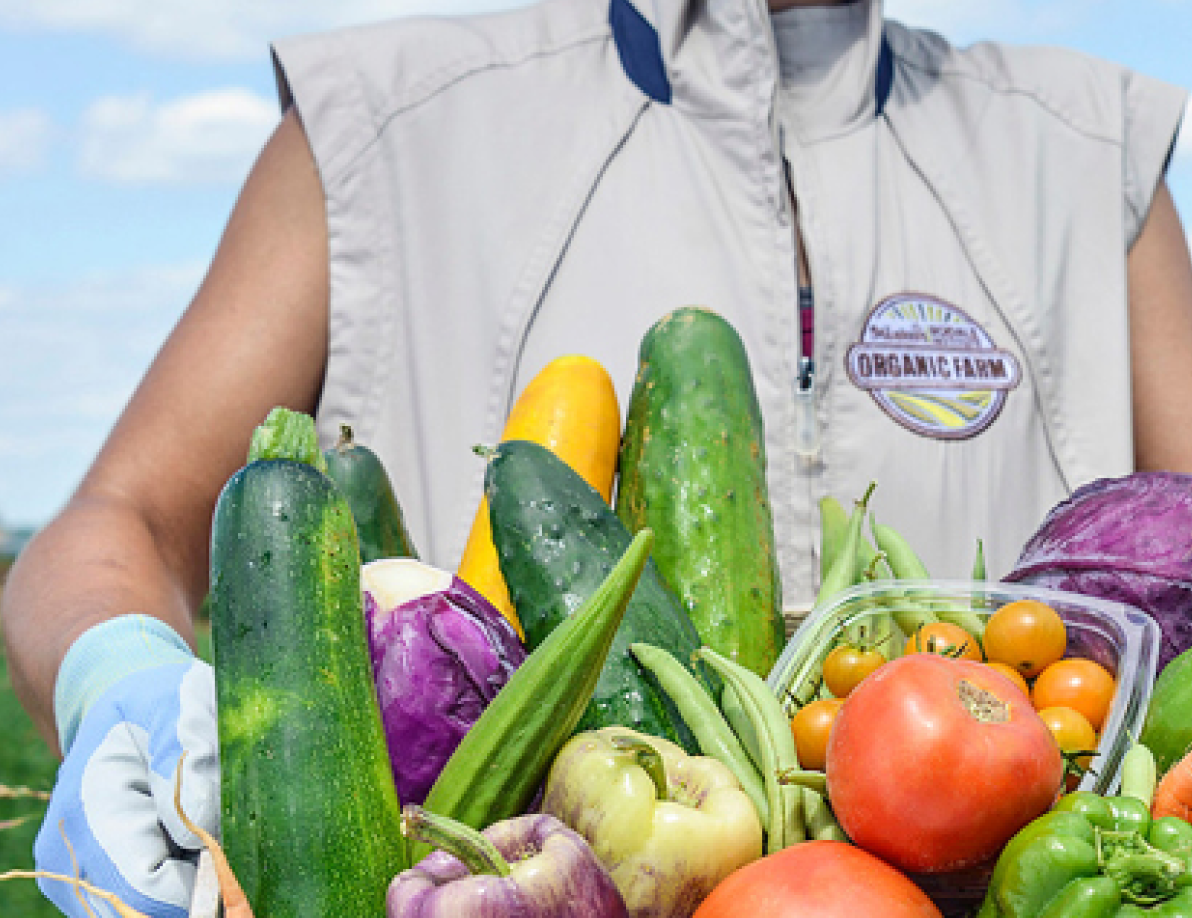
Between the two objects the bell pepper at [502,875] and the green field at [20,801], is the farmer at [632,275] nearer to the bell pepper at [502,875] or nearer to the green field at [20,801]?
the bell pepper at [502,875]

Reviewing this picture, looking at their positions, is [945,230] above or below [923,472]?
above

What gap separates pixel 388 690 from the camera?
1091mm

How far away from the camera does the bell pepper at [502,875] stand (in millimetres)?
842

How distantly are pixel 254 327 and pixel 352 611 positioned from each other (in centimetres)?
105

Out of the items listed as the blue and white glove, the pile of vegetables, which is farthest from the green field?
the pile of vegetables

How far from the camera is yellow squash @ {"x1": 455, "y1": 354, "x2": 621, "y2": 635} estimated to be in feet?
5.00

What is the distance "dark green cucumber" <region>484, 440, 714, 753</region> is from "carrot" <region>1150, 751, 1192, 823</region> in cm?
41

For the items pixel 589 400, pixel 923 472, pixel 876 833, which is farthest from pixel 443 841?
pixel 923 472

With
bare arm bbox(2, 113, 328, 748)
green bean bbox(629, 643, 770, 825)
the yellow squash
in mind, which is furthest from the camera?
bare arm bbox(2, 113, 328, 748)

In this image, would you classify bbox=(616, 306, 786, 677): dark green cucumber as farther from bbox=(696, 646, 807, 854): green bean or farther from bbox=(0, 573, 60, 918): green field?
bbox=(0, 573, 60, 918): green field

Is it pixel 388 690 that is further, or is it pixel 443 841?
pixel 388 690

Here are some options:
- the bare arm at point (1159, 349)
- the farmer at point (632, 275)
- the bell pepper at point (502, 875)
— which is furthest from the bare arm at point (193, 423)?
the bare arm at point (1159, 349)

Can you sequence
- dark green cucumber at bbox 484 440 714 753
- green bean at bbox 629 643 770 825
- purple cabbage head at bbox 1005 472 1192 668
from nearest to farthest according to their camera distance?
green bean at bbox 629 643 770 825
dark green cucumber at bbox 484 440 714 753
purple cabbage head at bbox 1005 472 1192 668

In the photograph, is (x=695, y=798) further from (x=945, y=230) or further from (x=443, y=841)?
(x=945, y=230)
